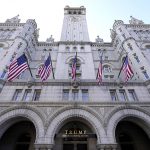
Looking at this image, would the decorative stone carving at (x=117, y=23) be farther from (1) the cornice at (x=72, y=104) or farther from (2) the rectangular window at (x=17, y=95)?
(2) the rectangular window at (x=17, y=95)

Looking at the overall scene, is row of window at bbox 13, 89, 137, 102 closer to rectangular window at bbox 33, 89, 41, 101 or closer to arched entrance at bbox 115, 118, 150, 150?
rectangular window at bbox 33, 89, 41, 101

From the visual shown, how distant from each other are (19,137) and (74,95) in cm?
1017

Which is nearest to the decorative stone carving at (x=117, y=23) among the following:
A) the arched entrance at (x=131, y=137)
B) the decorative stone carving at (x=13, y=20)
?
the decorative stone carving at (x=13, y=20)

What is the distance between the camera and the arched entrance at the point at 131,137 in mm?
23391

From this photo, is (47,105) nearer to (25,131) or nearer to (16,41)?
(25,131)

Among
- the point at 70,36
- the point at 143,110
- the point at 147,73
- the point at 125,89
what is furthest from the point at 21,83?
the point at 70,36

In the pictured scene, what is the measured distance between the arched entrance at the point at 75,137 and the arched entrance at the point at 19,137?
162 inches

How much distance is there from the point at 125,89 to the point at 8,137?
19058mm

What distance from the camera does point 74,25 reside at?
54.3m

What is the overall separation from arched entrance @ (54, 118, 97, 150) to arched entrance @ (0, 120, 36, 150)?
4105 mm

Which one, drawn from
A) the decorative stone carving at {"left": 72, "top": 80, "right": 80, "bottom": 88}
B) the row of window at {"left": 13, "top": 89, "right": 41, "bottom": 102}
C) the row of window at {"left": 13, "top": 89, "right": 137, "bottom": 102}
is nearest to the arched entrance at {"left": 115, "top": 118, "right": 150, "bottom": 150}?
the row of window at {"left": 13, "top": 89, "right": 137, "bottom": 102}

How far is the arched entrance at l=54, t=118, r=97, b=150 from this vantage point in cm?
2217

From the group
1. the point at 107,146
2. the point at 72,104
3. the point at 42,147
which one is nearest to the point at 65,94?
the point at 72,104

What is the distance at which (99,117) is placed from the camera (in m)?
21.8
